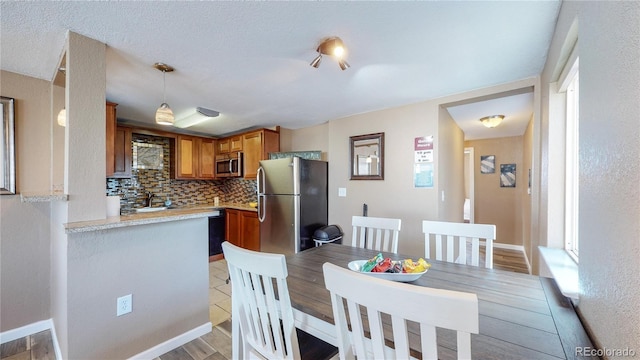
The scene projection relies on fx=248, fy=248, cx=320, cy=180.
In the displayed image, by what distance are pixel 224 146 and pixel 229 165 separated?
466 mm

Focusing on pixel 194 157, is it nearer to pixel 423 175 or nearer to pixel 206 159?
pixel 206 159

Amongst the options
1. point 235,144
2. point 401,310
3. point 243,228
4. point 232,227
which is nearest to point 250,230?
point 243,228

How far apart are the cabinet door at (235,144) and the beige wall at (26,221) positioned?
7.52 feet

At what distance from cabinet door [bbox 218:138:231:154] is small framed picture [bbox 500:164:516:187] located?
499 centimetres

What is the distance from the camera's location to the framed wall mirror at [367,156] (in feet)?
9.95

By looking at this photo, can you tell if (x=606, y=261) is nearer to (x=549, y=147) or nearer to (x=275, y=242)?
(x=549, y=147)

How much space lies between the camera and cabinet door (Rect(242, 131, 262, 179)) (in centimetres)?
391

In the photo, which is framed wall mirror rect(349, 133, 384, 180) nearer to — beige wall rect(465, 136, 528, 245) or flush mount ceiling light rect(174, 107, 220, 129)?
flush mount ceiling light rect(174, 107, 220, 129)

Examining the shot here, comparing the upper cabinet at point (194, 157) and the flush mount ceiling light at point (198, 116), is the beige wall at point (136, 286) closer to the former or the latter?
the flush mount ceiling light at point (198, 116)

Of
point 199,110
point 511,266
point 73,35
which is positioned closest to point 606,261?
point 73,35

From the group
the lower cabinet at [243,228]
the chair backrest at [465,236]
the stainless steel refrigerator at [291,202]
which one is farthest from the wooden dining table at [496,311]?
the lower cabinet at [243,228]

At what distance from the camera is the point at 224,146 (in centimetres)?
447

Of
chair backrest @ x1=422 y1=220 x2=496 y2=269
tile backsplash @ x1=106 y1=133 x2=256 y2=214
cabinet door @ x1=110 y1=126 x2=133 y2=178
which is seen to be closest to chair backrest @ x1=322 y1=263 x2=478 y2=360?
chair backrest @ x1=422 y1=220 x2=496 y2=269

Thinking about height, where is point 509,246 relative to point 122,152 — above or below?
below
